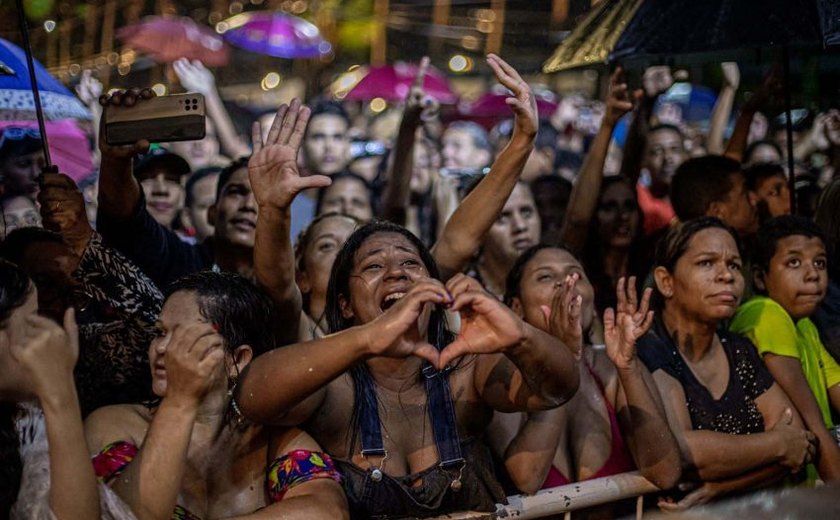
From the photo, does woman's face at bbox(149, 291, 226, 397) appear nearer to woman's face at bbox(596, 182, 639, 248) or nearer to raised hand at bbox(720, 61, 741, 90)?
woman's face at bbox(596, 182, 639, 248)

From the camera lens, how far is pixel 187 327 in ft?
9.75

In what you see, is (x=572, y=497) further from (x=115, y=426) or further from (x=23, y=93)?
(x=23, y=93)

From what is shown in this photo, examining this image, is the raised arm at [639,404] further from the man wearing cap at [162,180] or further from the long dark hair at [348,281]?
the man wearing cap at [162,180]

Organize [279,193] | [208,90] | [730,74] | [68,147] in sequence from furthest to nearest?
1. [730,74]
2. [208,90]
3. [68,147]
4. [279,193]

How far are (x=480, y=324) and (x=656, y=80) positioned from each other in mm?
4348

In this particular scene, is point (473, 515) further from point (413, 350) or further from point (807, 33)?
point (807, 33)

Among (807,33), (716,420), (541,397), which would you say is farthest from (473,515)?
(807,33)

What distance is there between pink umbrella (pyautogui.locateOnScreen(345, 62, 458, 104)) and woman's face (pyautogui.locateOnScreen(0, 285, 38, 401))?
27.7ft

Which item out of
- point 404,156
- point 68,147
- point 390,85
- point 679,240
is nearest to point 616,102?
point 404,156

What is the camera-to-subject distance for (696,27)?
529cm

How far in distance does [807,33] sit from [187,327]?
127 inches

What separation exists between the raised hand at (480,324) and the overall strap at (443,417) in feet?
1.64

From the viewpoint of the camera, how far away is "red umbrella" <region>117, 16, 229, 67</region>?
10203 mm

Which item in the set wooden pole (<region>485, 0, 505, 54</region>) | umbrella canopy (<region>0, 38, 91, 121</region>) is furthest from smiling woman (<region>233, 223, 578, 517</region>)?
wooden pole (<region>485, 0, 505, 54</region>)
